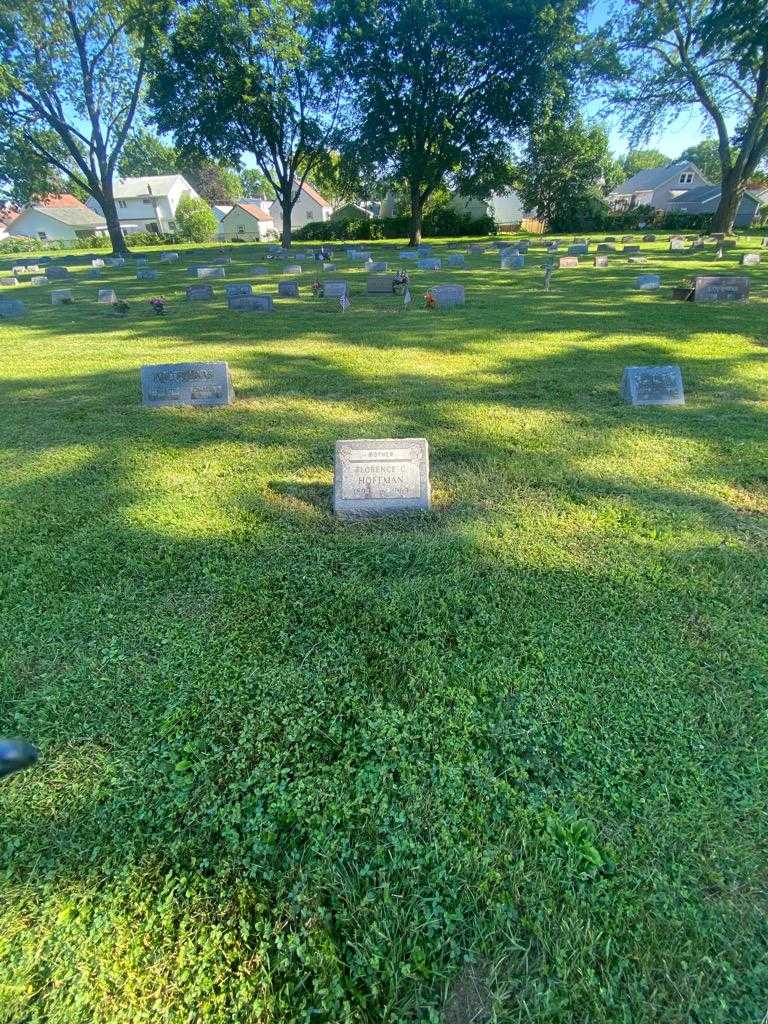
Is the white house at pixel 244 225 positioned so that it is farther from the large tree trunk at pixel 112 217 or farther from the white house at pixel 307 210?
the large tree trunk at pixel 112 217

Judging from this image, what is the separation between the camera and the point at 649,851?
1.62 metres

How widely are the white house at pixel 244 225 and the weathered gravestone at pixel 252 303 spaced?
53.1 m

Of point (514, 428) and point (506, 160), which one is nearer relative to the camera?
point (514, 428)

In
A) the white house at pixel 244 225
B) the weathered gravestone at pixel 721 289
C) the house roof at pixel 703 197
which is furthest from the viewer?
the white house at pixel 244 225

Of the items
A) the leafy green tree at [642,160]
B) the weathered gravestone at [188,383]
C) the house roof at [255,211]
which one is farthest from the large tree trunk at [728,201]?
the leafy green tree at [642,160]

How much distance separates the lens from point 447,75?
2519 centimetres

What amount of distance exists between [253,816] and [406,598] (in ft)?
4.26

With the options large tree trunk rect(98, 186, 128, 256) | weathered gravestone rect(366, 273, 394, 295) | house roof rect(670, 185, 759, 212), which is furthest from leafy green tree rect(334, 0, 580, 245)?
house roof rect(670, 185, 759, 212)

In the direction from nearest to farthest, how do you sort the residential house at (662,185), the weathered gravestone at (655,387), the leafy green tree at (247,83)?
1. the weathered gravestone at (655,387)
2. the leafy green tree at (247,83)
3. the residential house at (662,185)

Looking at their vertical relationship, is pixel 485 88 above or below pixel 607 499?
above

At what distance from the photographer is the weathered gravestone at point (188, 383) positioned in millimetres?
5652

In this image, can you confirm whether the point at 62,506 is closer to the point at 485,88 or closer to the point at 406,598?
the point at 406,598

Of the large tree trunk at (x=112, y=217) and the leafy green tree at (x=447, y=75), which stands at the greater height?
the leafy green tree at (x=447, y=75)

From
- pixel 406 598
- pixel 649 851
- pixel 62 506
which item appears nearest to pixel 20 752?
pixel 649 851
